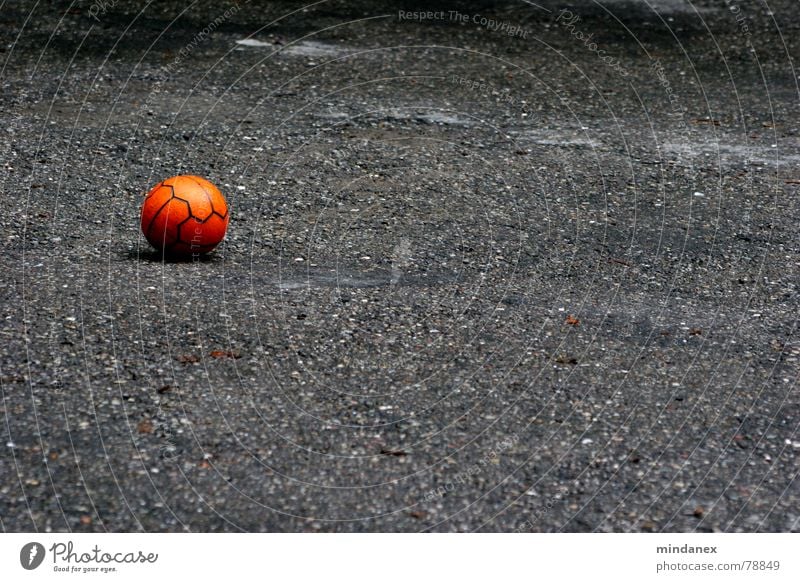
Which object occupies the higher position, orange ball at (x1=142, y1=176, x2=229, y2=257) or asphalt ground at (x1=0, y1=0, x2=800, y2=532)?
orange ball at (x1=142, y1=176, x2=229, y2=257)

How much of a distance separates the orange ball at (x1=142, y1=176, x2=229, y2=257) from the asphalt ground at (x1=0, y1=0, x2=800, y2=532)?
0.49 feet

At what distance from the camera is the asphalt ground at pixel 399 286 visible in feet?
14.6

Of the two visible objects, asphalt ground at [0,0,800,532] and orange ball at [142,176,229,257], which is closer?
asphalt ground at [0,0,800,532]

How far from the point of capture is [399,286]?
Result: 21.4ft

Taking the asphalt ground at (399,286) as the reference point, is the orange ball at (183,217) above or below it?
above

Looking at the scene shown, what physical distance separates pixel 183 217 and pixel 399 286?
4.32 feet

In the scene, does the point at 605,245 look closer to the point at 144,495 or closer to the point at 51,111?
the point at 144,495

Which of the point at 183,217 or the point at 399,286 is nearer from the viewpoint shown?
the point at 183,217

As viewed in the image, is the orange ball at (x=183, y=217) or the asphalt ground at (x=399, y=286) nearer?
the asphalt ground at (x=399, y=286)

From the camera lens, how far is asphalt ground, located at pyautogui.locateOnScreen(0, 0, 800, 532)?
446 cm

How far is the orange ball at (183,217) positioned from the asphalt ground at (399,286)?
15 cm

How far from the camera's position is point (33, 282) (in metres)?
6.18

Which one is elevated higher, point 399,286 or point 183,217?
point 183,217

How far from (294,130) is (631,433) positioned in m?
5.36
